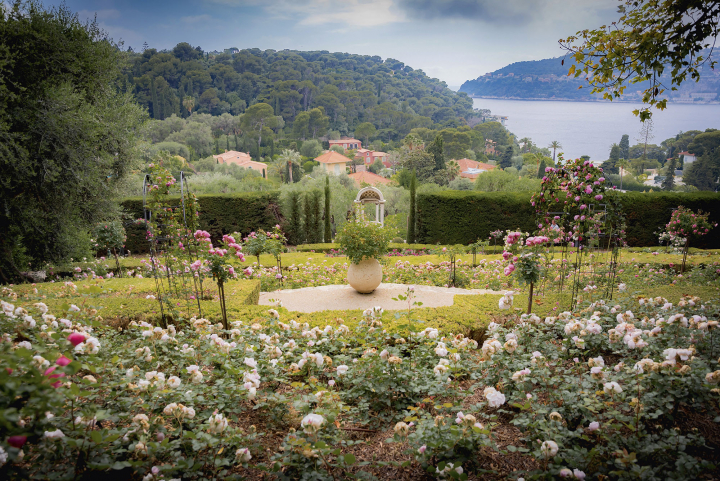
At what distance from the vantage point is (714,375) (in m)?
1.69

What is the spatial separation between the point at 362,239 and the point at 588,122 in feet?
216

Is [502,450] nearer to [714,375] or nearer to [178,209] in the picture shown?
[714,375]

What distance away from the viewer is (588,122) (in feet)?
191

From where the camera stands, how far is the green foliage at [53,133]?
651cm

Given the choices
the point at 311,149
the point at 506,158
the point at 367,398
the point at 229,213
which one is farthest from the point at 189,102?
the point at 367,398

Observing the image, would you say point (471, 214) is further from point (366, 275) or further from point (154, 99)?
point (154, 99)

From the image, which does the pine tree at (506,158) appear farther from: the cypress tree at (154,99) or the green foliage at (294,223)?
the cypress tree at (154,99)

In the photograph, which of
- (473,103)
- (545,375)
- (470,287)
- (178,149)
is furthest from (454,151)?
(545,375)

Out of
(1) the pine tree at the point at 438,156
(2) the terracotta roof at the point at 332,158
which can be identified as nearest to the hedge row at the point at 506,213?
(1) the pine tree at the point at 438,156

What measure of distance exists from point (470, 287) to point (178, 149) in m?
38.9

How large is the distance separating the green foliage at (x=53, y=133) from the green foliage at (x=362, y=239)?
5165 mm

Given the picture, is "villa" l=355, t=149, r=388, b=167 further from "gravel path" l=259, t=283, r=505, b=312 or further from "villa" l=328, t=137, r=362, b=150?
"gravel path" l=259, t=283, r=505, b=312

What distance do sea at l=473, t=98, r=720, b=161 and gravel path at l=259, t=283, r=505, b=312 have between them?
145ft

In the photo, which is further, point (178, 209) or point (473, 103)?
point (473, 103)
